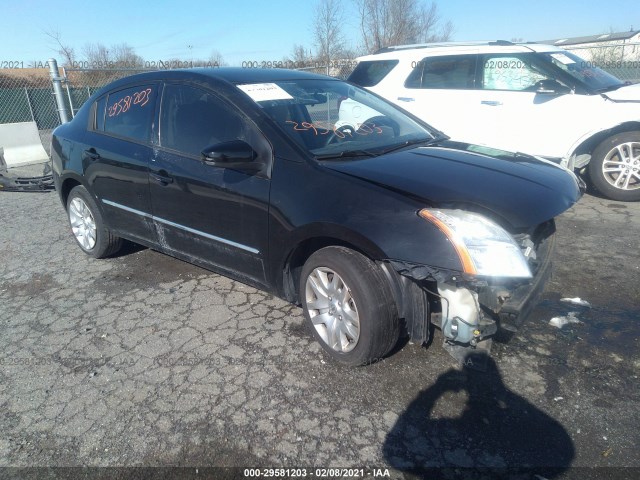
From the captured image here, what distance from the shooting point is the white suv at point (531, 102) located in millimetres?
A: 5848

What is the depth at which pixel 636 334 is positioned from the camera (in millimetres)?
3201

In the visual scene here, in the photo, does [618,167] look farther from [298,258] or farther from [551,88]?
[298,258]

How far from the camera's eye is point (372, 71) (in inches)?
299

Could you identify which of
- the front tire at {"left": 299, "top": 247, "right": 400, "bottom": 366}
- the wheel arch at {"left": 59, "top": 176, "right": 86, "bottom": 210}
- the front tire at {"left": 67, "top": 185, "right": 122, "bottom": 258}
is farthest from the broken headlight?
the wheel arch at {"left": 59, "top": 176, "right": 86, "bottom": 210}

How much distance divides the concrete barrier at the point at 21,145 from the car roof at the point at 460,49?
6.09 m

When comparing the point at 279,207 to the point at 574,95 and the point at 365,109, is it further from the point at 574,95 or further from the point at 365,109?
the point at 574,95

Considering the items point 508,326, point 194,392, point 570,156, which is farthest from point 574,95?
point 194,392

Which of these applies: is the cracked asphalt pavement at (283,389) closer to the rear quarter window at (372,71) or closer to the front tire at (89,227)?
the front tire at (89,227)

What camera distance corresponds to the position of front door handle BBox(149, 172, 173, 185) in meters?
3.55

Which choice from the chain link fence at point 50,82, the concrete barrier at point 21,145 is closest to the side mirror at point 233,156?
the concrete barrier at point 21,145

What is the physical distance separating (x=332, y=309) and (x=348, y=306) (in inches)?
5.3

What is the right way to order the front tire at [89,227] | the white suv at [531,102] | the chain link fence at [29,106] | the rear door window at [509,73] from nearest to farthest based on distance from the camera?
the front tire at [89,227] → the white suv at [531,102] → the rear door window at [509,73] → the chain link fence at [29,106]

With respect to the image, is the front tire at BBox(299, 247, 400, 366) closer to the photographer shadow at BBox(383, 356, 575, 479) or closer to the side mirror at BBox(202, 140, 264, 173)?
the photographer shadow at BBox(383, 356, 575, 479)

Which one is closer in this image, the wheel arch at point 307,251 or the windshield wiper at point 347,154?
the wheel arch at point 307,251
